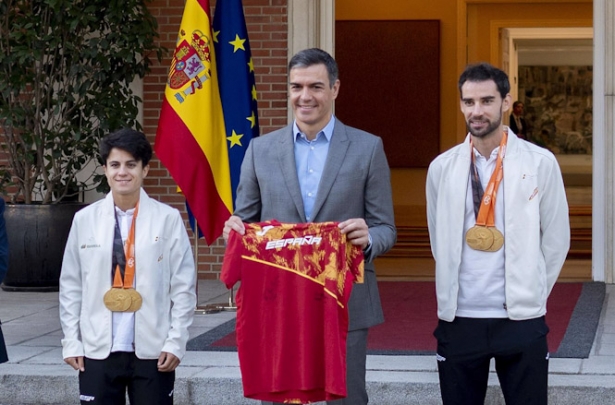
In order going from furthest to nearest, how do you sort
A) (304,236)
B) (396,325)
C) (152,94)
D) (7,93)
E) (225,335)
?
(152,94) → (7,93) → (396,325) → (225,335) → (304,236)

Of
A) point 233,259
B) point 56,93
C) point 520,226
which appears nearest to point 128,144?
point 233,259

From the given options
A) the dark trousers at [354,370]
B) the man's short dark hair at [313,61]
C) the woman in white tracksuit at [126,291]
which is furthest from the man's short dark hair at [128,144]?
the dark trousers at [354,370]

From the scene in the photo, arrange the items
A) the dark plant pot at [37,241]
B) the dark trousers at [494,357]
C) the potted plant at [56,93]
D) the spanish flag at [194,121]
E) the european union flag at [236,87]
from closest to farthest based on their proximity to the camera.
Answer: the dark trousers at [494,357]
the spanish flag at [194,121]
the european union flag at [236,87]
the potted plant at [56,93]
the dark plant pot at [37,241]

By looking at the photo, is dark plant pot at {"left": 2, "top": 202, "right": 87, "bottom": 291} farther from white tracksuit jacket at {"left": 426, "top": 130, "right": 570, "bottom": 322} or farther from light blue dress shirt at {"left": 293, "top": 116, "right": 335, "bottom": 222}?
white tracksuit jacket at {"left": 426, "top": 130, "right": 570, "bottom": 322}

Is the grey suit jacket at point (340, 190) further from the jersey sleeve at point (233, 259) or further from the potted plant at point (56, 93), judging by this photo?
the potted plant at point (56, 93)

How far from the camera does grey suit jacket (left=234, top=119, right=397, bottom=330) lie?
4027 millimetres

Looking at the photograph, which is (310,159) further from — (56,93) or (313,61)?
(56,93)

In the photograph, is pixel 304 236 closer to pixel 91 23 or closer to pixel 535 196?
pixel 535 196

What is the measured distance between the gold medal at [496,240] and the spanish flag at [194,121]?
461 cm

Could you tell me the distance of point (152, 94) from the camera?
35.5ft

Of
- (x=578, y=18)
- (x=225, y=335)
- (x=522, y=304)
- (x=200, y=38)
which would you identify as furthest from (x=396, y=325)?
(x=578, y=18)

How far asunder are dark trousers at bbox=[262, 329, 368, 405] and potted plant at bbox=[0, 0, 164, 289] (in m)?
6.05

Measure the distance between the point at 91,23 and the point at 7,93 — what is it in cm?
96

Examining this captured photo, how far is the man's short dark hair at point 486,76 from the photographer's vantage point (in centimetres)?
412
